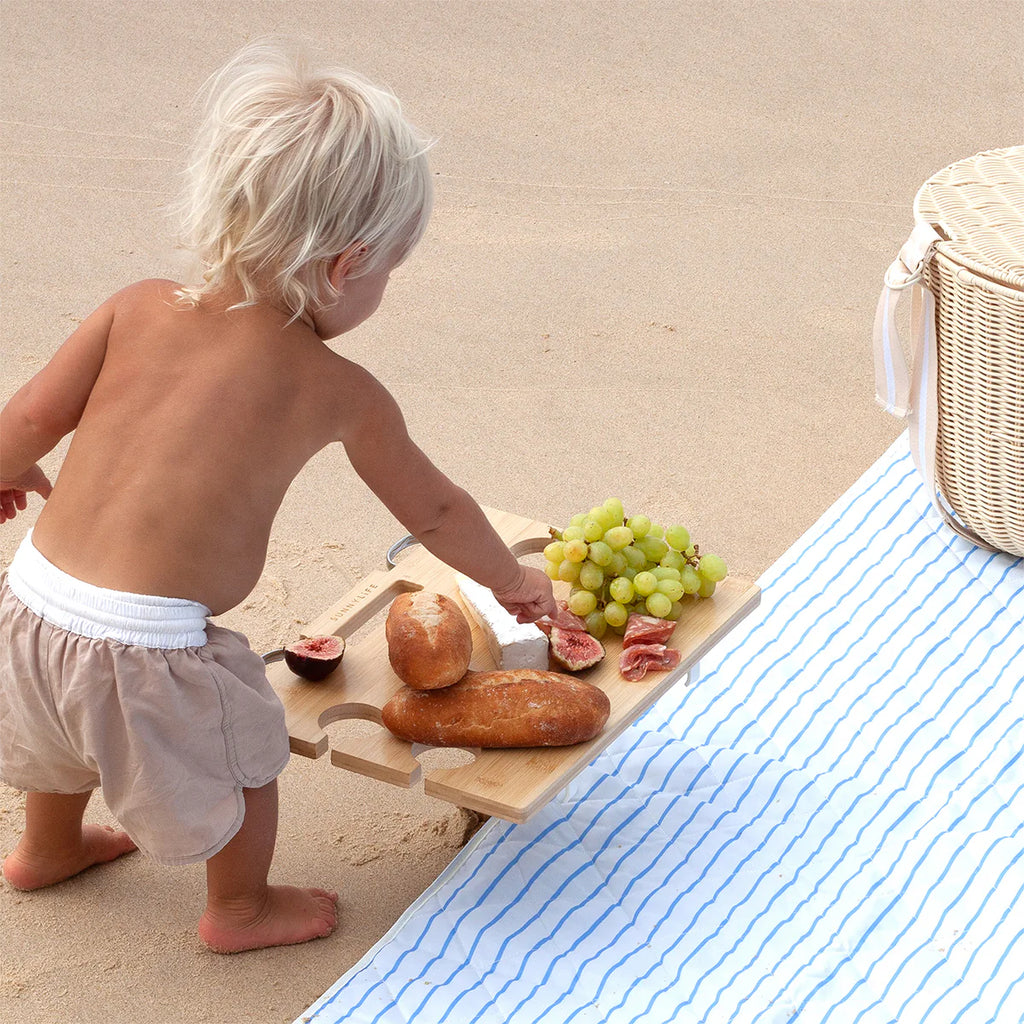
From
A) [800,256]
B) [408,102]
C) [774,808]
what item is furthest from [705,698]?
[408,102]

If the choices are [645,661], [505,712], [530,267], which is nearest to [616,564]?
[645,661]

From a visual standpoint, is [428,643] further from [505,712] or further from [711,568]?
[711,568]

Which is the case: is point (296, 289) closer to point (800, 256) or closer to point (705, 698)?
point (705, 698)

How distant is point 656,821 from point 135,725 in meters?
1.00

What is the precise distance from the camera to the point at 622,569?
270cm

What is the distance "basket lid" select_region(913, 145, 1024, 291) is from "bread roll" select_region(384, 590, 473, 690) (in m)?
1.31

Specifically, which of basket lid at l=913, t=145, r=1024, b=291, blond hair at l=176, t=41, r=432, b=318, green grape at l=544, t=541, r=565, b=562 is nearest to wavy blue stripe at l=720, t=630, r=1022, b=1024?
green grape at l=544, t=541, r=565, b=562

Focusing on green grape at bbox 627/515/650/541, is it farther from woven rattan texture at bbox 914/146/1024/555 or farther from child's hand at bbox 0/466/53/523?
child's hand at bbox 0/466/53/523

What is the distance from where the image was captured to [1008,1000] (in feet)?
7.66

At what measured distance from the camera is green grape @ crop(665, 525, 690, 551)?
2.74m

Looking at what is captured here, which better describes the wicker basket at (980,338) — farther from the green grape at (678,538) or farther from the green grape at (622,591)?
the green grape at (622,591)

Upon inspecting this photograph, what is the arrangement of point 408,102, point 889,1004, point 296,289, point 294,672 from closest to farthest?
point 296,289, point 889,1004, point 294,672, point 408,102

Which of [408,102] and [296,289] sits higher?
[296,289]

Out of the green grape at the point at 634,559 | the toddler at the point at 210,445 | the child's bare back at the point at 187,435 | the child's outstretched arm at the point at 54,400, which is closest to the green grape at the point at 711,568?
the green grape at the point at 634,559
